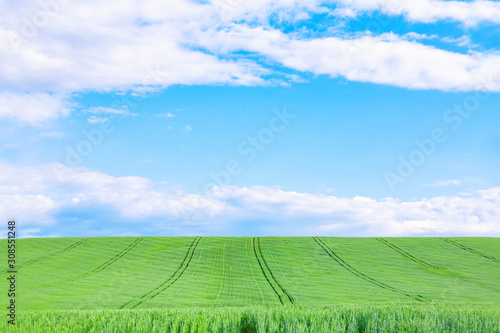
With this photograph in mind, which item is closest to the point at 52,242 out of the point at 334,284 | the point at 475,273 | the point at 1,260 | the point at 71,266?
the point at 1,260

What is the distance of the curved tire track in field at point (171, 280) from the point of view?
15.5 meters

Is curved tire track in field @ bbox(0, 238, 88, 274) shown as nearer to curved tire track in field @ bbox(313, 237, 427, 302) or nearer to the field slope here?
the field slope

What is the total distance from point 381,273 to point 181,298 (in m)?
12.1

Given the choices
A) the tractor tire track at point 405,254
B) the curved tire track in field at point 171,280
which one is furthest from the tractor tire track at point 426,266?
the curved tire track in field at point 171,280

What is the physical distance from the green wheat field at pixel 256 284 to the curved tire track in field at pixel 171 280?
0.16 ft

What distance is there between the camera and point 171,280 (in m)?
19.9

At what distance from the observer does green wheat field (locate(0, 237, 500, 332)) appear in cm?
680

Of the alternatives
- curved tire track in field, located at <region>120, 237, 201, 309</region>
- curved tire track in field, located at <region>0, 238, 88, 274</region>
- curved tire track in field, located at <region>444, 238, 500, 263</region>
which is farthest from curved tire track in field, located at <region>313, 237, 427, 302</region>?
curved tire track in field, located at <region>0, 238, 88, 274</region>

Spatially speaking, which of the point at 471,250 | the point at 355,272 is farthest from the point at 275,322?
the point at 471,250

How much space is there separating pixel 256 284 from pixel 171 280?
447 cm

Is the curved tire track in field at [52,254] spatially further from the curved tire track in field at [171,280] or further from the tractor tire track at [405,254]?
the tractor tire track at [405,254]

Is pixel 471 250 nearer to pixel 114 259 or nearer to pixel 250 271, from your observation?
pixel 250 271

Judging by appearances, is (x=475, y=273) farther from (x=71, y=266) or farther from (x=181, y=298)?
(x=71, y=266)

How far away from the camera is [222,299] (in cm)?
1599
